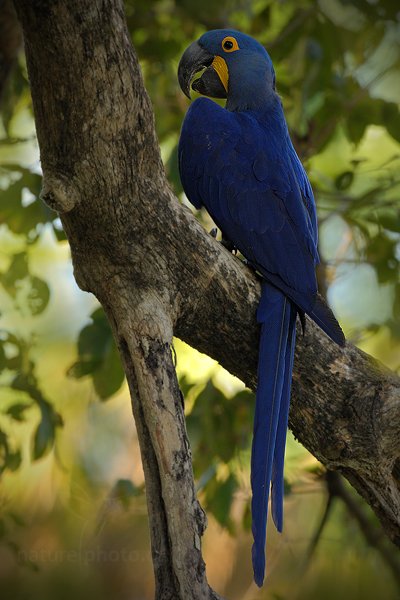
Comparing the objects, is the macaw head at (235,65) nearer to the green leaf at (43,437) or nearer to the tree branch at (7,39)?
the tree branch at (7,39)

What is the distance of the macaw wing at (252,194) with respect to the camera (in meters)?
1.82

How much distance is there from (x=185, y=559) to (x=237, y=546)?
278 centimetres

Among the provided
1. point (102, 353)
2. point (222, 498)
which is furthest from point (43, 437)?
point (222, 498)

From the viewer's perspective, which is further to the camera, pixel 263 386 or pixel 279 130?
pixel 279 130

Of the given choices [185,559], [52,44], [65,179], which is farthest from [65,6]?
[185,559]

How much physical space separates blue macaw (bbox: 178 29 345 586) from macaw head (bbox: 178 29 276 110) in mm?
76

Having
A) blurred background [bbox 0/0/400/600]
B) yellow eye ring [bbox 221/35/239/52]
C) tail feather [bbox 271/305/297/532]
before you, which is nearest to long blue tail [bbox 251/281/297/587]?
tail feather [bbox 271/305/297/532]

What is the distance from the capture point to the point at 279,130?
2.05m

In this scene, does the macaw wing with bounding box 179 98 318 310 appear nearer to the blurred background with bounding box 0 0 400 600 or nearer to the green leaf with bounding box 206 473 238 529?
the blurred background with bounding box 0 0 400 600

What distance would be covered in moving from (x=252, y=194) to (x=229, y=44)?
564mm

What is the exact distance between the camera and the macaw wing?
71.7 inches

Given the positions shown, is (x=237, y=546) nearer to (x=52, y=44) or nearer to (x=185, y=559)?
(x=185, y=559)

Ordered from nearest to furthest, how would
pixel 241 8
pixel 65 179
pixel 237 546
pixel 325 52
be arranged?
1. pixel 65 179
2. pixel 325 52
3. pixel 241 8
4. pixel 237 546

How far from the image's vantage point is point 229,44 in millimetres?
2166
